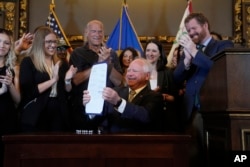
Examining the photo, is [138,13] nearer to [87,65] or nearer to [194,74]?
[87,65]

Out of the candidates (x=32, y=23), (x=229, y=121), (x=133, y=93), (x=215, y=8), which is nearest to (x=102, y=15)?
(x=32, y=23)

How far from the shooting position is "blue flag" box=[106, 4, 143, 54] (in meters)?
5.39

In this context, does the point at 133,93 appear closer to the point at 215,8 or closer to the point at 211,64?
the point at 211,64

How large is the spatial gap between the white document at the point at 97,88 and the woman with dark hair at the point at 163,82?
1.11 meters

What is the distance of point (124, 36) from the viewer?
5.42m

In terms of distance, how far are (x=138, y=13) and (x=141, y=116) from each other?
3355mm

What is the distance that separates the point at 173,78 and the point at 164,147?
1412 mm

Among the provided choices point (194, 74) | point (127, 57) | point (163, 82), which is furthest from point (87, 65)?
point (194, 74)

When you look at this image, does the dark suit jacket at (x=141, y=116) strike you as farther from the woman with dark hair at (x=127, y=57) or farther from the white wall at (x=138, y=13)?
the white wall at (x=138, y=13)

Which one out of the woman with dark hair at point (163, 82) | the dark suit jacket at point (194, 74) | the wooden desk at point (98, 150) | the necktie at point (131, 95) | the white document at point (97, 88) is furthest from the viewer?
the woman with dark hair at point (163, 82)

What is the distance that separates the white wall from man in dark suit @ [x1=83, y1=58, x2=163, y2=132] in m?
2.85

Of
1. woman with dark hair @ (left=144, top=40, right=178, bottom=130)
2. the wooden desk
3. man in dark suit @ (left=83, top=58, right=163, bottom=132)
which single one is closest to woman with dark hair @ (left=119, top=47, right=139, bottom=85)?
woman with dark hair @ (left=144, top=40, right=178, bottom=130)

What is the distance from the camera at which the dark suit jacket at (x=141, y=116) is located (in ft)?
8.80

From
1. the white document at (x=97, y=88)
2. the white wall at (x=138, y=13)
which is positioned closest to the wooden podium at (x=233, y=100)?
the white document at (x=97, y=88)
